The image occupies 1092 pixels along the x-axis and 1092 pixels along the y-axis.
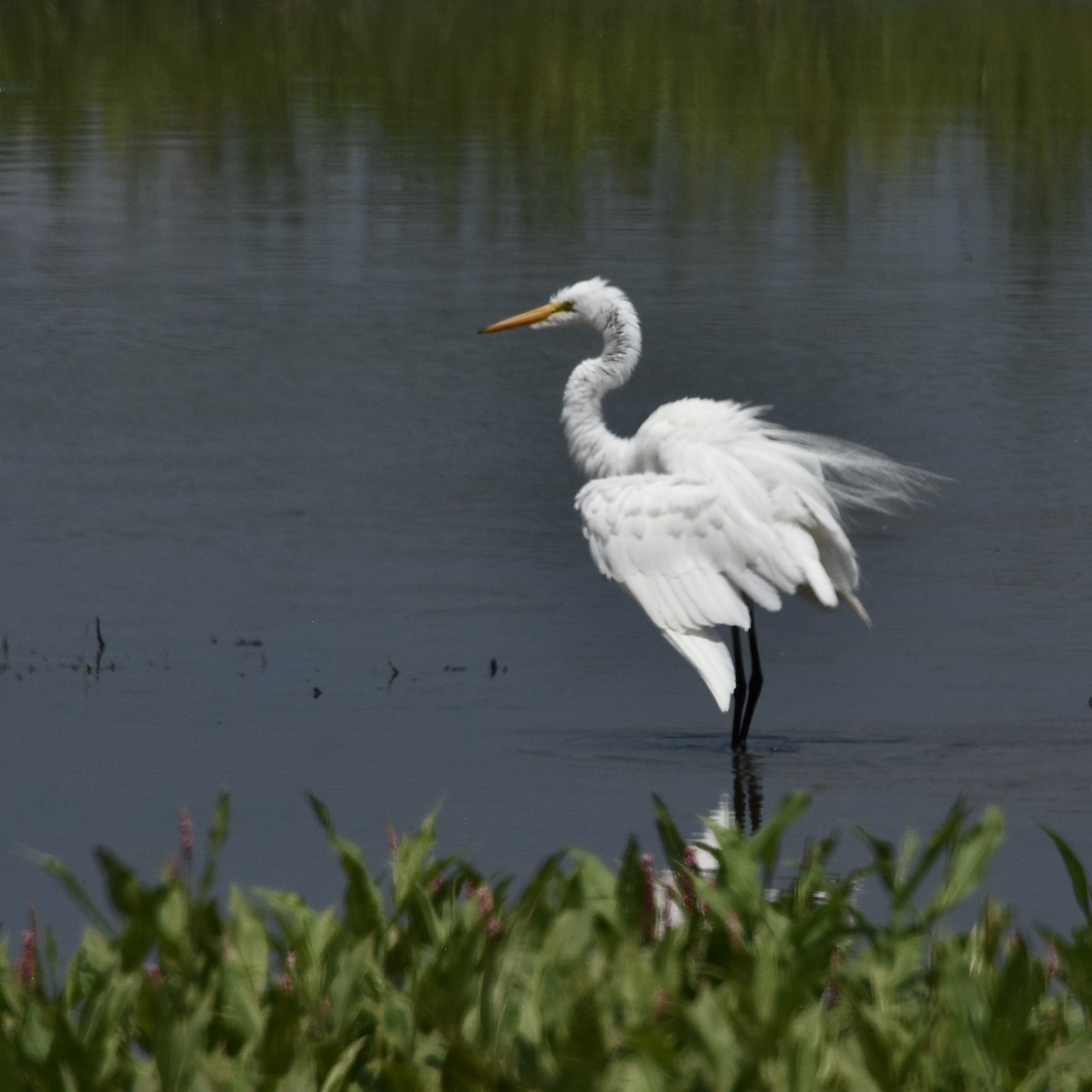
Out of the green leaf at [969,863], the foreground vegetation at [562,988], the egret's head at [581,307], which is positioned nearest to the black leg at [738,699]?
the egret's head at [581,307]

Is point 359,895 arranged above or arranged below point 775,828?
below

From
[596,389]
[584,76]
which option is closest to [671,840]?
[596,389]

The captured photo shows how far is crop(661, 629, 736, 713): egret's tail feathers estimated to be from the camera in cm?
686

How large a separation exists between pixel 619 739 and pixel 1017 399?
17.9 ft

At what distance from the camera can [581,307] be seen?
9.29 meters

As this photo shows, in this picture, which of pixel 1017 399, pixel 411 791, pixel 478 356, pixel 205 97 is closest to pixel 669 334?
pixel 478 356

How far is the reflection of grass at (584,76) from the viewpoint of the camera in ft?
74.3

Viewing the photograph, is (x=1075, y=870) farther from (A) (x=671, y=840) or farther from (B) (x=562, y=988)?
(B) (x=562, y=988)

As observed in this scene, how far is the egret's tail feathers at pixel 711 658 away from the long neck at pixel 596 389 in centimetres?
151

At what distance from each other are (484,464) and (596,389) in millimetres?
1769

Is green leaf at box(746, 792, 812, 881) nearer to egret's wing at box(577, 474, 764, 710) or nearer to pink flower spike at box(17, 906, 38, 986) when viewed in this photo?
pink flower spike at box(17, 906, 38, 986)

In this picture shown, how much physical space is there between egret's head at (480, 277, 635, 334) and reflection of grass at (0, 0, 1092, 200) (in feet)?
34.6

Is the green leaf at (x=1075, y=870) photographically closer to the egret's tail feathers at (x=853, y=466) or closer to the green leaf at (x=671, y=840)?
the green leaf at (x=671, y=840)

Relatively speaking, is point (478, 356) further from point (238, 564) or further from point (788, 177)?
point (788, 177)
